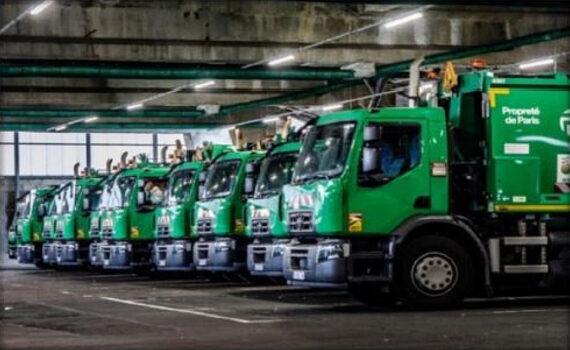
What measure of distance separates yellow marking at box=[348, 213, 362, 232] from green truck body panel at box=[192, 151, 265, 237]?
22.1 feet

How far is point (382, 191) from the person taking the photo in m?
16.3

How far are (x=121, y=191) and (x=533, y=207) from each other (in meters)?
14.3

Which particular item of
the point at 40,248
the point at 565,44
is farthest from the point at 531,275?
the point at 40,248

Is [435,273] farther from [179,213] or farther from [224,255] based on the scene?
[179,213]

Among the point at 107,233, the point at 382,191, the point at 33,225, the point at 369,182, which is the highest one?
the point at 369,182

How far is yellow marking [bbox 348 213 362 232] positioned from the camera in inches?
640

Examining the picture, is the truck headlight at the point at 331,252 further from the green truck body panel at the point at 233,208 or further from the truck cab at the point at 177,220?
the truck cab at the point at 177,220

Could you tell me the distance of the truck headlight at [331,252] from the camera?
16156mm

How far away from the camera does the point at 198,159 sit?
87.3 ft

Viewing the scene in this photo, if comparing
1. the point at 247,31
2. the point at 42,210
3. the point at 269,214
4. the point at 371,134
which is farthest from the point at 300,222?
the point at 42,210

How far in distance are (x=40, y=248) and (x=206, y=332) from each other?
82.7 ft

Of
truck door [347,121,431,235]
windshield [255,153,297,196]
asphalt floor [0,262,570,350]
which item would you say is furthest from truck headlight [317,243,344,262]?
windshield [255,153,297,196]

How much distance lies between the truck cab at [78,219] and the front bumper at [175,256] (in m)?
6.45

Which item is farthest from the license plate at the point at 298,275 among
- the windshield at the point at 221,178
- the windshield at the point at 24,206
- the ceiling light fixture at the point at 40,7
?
the windshield at the point at 24,206
